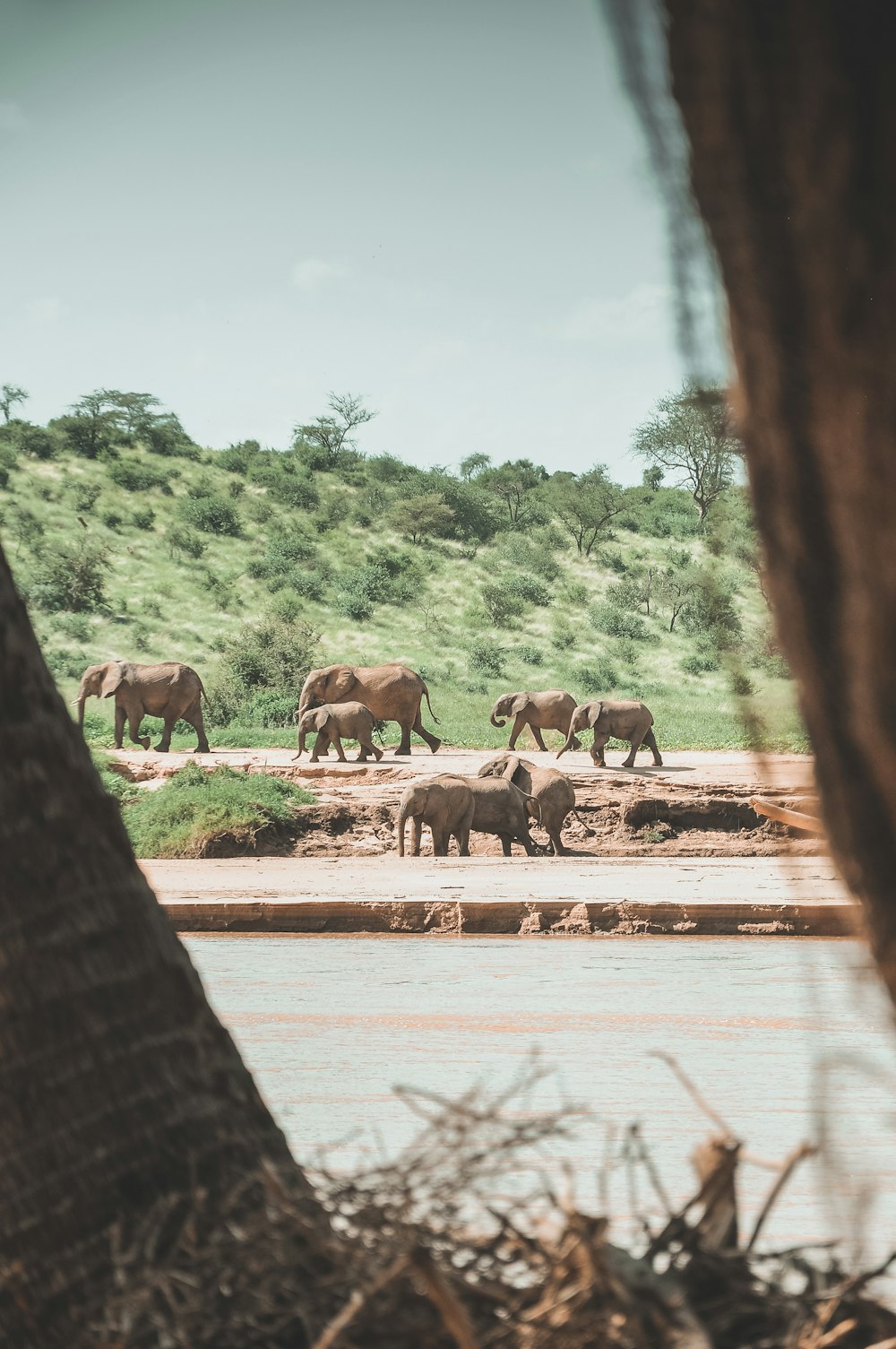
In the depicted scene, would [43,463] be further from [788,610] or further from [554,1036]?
[788,610]

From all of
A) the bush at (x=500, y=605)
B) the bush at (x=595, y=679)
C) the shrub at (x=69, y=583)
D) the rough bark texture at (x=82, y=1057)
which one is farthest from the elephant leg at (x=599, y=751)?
the shrub at (x=69, y=583)

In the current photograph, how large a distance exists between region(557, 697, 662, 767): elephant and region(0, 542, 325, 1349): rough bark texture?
1587 centimetres

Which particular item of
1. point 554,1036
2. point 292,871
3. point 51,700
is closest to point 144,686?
point 292,871

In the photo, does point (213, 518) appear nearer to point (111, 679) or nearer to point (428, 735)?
point (111, 679)

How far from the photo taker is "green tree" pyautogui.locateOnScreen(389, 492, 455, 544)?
52.1 metres

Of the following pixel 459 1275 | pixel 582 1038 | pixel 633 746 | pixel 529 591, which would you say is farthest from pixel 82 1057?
pixel 529 591

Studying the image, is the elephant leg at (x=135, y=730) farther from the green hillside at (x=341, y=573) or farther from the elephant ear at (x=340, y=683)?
the elephant ear at (x=340, y=683)

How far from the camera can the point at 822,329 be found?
84 cm

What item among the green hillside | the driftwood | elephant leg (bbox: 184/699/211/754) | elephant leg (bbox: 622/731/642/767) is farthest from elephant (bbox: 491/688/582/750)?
the driftwood

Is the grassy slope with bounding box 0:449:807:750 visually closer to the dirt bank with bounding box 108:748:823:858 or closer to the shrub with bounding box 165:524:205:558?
the shrub with bounding box 165:524:205:558

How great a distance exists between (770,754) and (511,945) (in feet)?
25.9

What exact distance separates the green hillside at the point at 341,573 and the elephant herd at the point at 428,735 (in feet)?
5.69

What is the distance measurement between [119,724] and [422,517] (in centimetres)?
3148

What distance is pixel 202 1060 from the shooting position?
1.55 m
